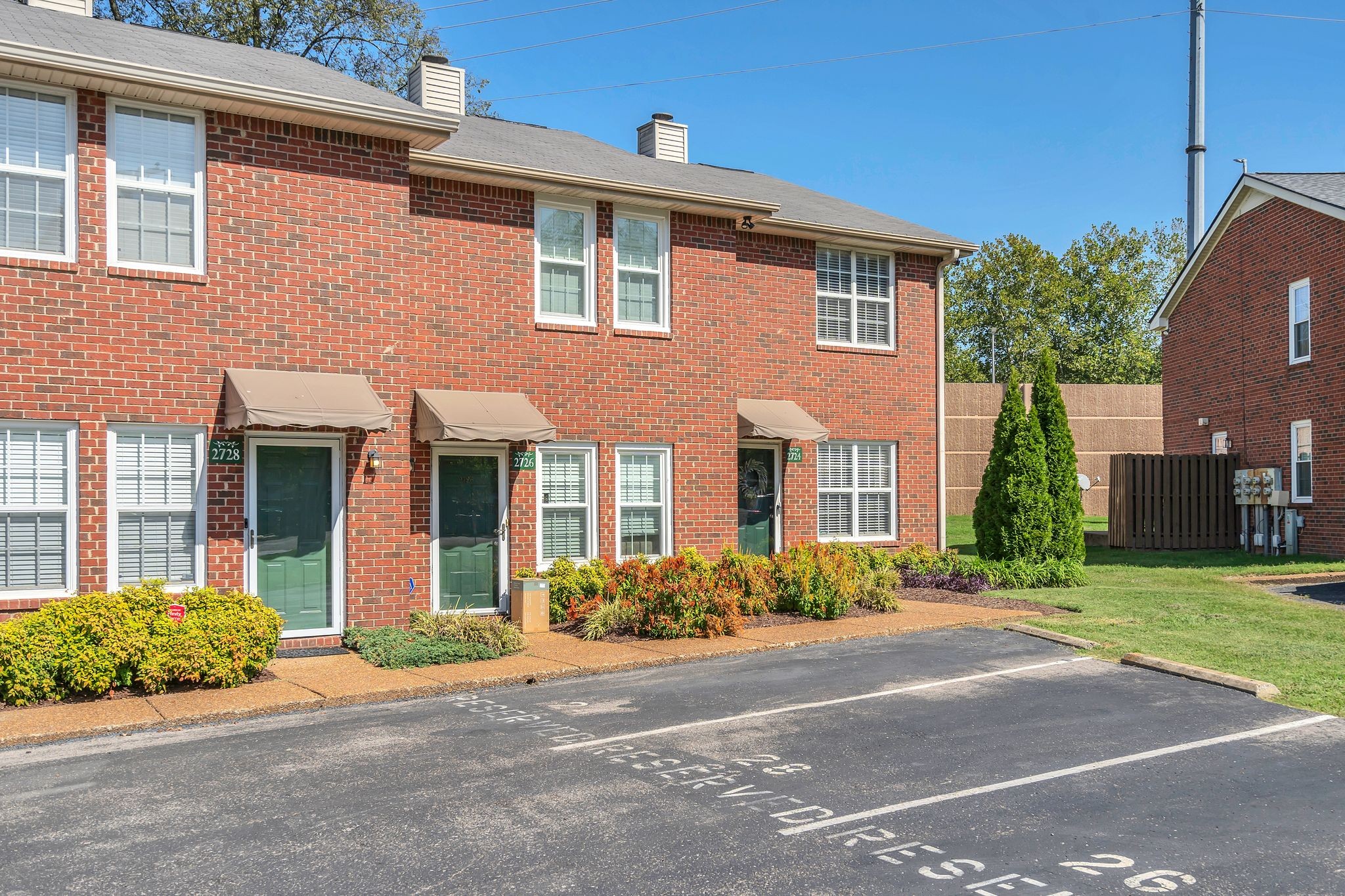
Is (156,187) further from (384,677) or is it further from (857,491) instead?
(857,491)

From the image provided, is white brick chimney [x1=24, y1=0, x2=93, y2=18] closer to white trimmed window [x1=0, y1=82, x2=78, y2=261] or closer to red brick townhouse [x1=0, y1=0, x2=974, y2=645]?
red brick townhouse [x1=0, y1=0, x2=974, y2=645]

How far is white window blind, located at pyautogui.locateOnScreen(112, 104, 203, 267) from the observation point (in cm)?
1161

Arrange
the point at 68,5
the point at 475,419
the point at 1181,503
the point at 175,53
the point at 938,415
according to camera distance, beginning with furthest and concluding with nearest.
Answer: the point at 1181,503, the point at 938,415, the point at 68,5, the point at 475,419, the point at 175,53

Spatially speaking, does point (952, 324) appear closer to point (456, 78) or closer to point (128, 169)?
point (456, 78)

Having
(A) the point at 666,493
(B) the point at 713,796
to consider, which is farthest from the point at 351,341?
(B) the point at 713,796

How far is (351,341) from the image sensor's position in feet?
41.8

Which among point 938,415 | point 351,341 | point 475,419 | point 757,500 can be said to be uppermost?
point 351,341

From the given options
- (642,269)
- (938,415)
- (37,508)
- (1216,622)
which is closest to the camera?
(37,508)

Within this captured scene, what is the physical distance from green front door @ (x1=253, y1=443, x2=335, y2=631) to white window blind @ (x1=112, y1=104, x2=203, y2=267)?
7.45 ft

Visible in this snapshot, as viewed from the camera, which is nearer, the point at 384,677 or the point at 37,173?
the point at 384,677

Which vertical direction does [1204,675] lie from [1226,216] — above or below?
below

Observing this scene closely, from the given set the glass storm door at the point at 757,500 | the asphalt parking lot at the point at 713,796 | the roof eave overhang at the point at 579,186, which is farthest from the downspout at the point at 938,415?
the asphalt parking lot at the point at 713,796

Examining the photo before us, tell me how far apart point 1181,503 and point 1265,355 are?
364 cm

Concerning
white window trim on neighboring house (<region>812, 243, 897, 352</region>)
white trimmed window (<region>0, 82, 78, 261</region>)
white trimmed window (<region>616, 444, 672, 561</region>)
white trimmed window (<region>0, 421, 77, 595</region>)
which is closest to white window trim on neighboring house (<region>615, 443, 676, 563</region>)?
white trimmed window (<region>616, 444, 672, 561</region>)
